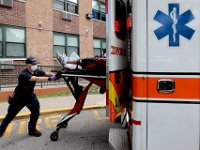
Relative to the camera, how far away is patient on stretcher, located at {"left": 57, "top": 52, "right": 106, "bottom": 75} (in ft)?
15.5

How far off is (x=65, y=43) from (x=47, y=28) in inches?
74.2

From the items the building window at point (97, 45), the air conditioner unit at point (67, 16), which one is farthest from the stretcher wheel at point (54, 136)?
the building window at point (97, 45)

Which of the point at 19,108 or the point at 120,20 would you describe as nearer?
the point at 120,20

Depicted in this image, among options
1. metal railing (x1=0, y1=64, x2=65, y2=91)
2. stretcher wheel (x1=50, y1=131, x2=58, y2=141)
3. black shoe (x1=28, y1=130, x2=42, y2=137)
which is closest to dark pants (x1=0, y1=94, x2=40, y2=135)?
black shoe (x1=28, y1=130, x2=42, y2=137)

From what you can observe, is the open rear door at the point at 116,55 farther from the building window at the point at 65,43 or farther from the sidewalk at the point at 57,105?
the building window at the point at 65,43

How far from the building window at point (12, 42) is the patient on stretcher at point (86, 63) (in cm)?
953

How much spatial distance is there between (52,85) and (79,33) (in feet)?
22.4

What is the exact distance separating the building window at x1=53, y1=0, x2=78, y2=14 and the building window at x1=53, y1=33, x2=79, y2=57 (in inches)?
68.3

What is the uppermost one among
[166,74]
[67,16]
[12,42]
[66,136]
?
[67,16]

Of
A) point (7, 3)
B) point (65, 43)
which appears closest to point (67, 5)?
point (65, 43)

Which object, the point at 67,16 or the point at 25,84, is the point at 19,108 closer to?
the point at 25,84

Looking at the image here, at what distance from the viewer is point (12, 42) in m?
14.2

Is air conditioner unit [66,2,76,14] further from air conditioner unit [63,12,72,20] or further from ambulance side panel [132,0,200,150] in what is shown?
ambulance side panel [132,0,200,150]

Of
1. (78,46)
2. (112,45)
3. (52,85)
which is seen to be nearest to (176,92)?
(112,45)
